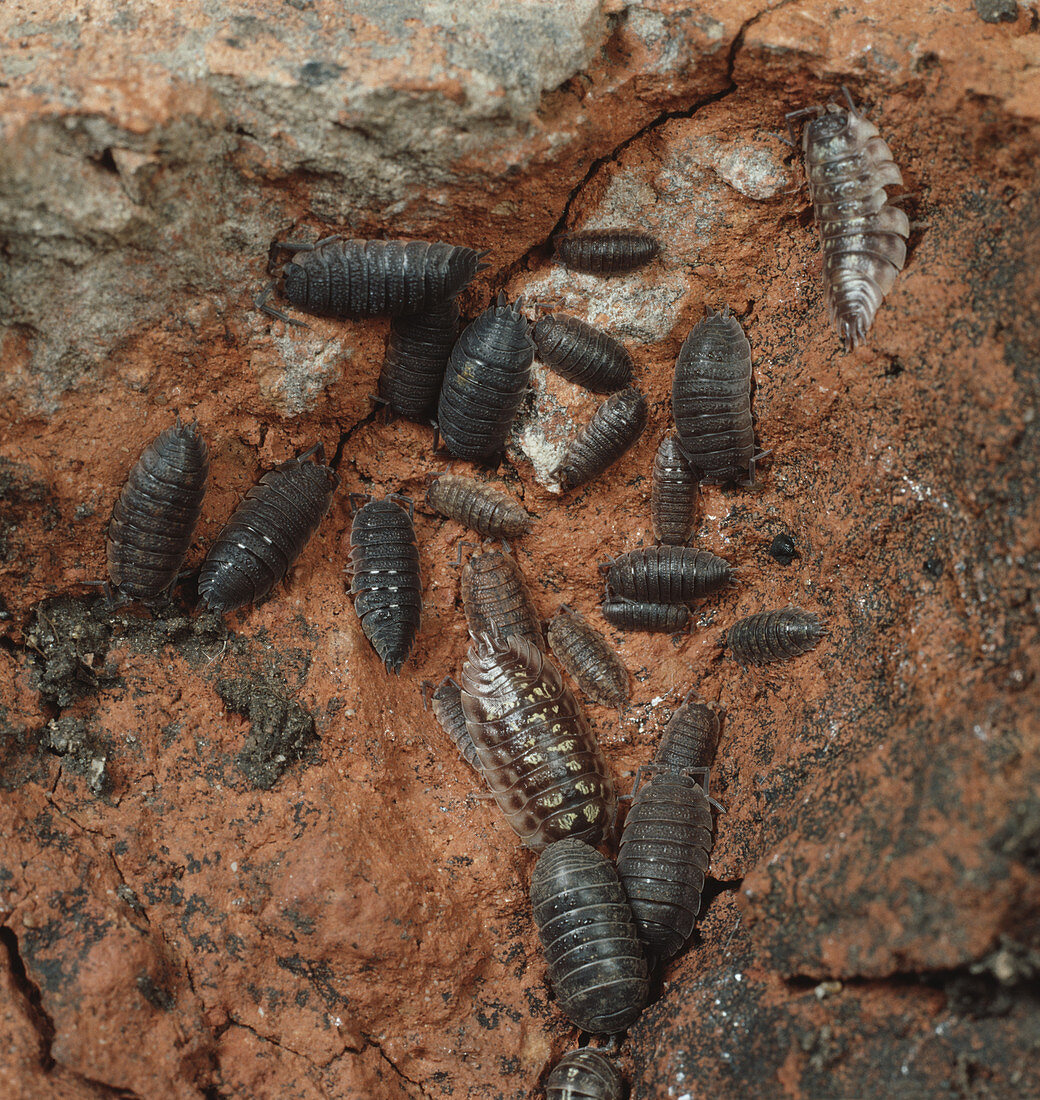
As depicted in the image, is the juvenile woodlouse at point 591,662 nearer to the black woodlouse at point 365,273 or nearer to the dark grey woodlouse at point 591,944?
the dark grey woodlouse at point 591,944

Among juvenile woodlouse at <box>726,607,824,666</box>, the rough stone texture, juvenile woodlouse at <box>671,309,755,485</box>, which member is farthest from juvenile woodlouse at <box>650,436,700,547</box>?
juvenile woodlouse at <box>726,607,824,666</box>

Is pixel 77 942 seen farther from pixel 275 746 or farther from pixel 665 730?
pixel 665 730

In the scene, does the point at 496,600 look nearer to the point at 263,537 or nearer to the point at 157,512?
the point at 263,537

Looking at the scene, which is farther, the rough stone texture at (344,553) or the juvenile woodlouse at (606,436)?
the juvenile woodlouse at (606,436)

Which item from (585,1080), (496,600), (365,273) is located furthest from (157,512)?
(585,1080)

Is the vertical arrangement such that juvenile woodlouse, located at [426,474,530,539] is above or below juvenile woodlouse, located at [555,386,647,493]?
below

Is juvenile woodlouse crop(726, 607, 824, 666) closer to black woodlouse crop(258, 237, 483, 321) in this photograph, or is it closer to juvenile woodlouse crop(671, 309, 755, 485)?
juvenile woodlouse crop(671, 309, 755, 485)

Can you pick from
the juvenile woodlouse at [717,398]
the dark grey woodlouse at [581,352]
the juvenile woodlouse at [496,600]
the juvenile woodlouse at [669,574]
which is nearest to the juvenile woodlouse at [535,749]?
the juvenile woodlouse at [496,600]
